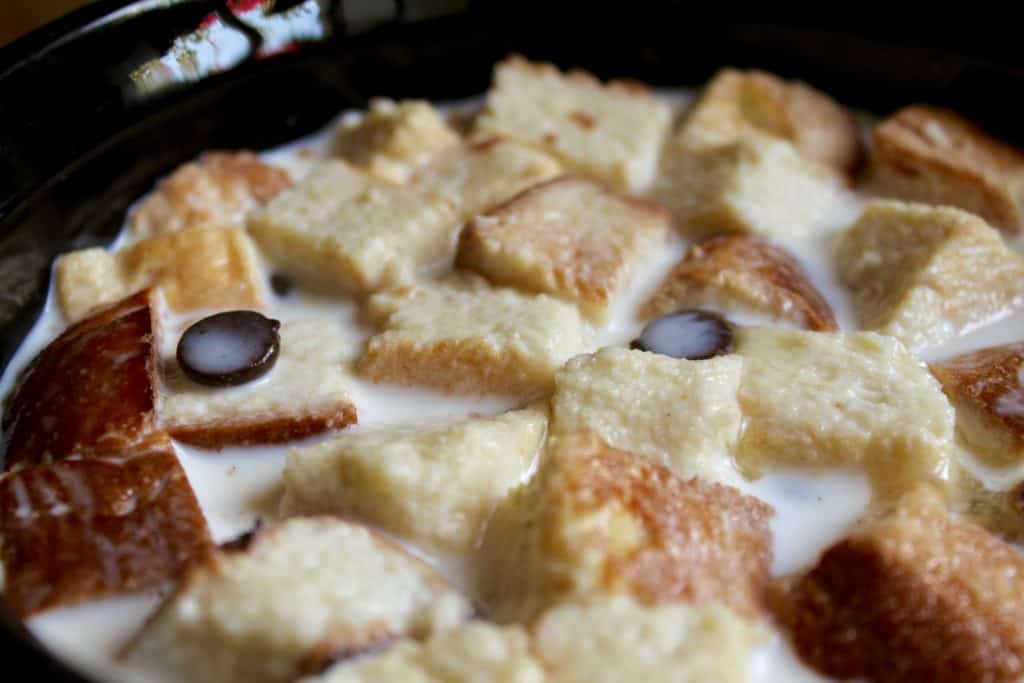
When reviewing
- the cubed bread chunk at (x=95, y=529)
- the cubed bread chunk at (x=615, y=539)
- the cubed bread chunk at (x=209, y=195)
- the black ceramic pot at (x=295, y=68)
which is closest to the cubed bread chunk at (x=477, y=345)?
the cubed bread chunk at (x=615, y=539)

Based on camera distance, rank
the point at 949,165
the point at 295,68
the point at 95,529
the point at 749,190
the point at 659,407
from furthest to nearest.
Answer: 1. the point at 295,68
2. the point at 949,165
3. the point at 749,190
4. the point at 659,407
5. the point at 95,529

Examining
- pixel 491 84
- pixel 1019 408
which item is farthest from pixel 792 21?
pixel 1019 408

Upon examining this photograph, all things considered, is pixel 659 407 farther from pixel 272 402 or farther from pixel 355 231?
pixel 355 231

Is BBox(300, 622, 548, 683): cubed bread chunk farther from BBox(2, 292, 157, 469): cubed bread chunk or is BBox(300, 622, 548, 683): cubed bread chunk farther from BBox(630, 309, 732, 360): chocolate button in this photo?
BBox(630, 309, 732, 360): chocolate button

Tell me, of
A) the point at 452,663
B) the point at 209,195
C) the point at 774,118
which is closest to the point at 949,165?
the point at 774,118

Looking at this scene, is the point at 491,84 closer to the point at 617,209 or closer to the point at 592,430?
the point at 617,209

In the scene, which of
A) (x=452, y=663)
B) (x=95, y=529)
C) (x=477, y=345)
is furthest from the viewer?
(x=477, y=345)

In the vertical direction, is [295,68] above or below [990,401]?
above

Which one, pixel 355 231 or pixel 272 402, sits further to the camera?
pixel 355 231

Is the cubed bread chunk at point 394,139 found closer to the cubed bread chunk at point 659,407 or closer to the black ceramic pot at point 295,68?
the black ceramic pot at point 295,68
